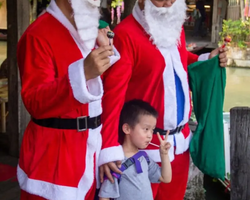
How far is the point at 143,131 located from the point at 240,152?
86 centimetres

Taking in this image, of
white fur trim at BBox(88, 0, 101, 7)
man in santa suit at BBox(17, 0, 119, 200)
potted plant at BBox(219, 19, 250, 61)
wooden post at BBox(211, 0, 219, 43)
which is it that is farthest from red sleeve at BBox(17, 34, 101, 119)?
wooden post at BBox(211, 0, 219, 43)

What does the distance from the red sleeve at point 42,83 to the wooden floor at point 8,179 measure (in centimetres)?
203

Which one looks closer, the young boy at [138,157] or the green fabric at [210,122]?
the young boy at [138,157]

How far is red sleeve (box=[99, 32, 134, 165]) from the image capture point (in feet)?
5.48

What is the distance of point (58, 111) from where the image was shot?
1354 mm


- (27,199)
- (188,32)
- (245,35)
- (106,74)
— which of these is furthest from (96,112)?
(188,32)

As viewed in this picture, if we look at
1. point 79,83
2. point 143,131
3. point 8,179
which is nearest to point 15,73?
point 8,179

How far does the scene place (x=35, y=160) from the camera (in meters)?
1.50

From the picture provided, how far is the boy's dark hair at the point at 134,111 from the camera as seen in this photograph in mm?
1802

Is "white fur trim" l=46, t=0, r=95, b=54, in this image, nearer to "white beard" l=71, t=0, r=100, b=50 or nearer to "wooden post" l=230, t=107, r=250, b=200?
→ "white beard" l=71, t=0, r=100, b=50

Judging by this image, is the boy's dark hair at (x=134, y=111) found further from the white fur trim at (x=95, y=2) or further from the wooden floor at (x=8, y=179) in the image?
the wooden floor at (x=8, y=179)

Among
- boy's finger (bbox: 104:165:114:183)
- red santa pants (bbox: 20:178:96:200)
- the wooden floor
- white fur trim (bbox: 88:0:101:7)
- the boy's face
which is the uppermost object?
white fur trim (bbox: 88:0:101:7)

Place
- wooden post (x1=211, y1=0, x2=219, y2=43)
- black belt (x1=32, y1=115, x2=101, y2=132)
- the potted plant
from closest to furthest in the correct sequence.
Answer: black belt (x1=32, y1=115, x2=101, y2=132) < the potted plant < wooden post (x1=211, y1=0, x2=219, y2=43)

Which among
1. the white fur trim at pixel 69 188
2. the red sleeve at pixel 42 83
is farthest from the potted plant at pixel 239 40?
the red sleeve at pixel 42 83
